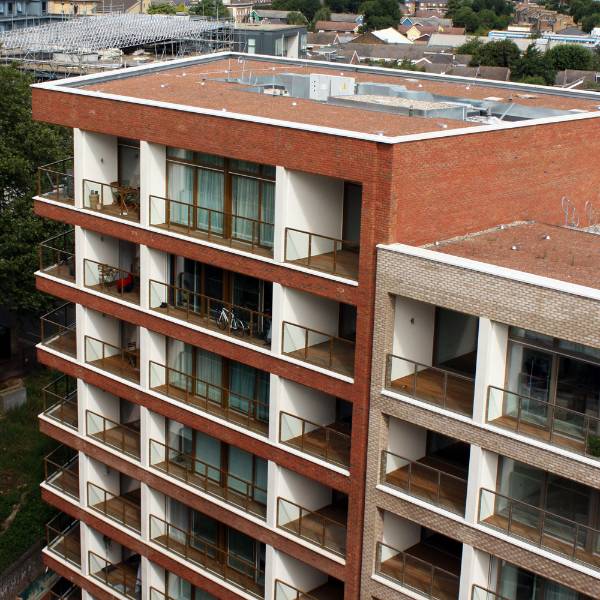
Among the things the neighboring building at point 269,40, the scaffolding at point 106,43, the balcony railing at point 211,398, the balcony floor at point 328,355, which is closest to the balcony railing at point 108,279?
the balcony railing at point 211,398

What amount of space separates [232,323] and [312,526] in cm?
590

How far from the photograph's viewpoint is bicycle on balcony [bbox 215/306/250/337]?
30.4m

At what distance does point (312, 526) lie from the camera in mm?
29938

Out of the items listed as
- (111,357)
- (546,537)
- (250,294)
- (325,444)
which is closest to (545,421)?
(546,537)

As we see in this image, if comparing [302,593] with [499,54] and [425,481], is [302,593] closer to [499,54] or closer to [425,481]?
[425,481]

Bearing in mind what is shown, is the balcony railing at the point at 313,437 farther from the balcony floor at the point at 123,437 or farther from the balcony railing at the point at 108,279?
the balcony railing at the point at 108,279

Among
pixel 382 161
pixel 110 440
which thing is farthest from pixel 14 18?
pixel 382 161

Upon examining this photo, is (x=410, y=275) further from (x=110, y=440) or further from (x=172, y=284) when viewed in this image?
(x=110, y=440)

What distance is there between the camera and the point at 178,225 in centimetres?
3162

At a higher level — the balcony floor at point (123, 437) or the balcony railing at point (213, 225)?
the balcony railing at point (213, 225)

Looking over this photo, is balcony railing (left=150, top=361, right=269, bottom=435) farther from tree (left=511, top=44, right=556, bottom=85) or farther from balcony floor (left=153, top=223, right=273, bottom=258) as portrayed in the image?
tree (left=511, top=44, right=556, bottom=85)

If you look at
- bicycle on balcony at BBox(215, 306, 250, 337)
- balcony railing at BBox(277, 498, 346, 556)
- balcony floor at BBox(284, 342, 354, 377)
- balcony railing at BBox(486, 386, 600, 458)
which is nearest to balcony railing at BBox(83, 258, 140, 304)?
bicycle on balcony at BBox(215, 306, 250, 337)

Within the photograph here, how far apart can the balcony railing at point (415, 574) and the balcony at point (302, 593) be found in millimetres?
2975

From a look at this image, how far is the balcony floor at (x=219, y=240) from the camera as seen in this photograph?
2926cm
